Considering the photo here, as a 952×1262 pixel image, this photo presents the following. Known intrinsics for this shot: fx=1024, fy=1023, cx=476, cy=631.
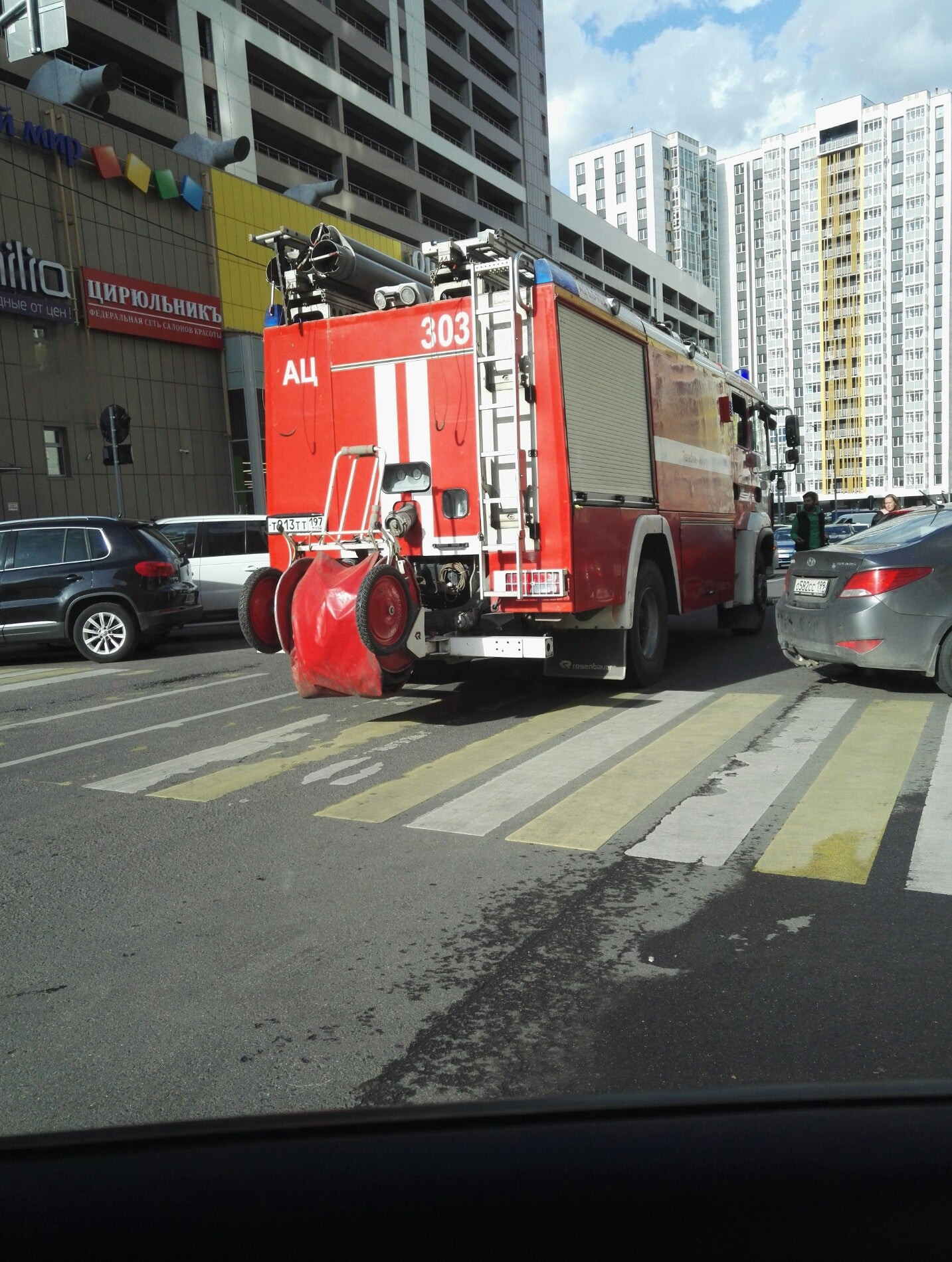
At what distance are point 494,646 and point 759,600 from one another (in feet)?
22.2

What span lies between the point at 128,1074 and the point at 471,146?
176ft

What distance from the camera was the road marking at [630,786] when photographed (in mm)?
5082

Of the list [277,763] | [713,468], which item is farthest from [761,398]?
[277,763]

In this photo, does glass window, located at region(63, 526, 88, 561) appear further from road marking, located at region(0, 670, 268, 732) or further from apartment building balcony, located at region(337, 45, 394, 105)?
apartment building balcony, located at region(337, 45, 394, 105)

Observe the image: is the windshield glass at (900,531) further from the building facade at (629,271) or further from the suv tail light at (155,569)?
the building facade at (629,271)

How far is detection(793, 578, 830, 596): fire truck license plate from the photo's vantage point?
865 cm

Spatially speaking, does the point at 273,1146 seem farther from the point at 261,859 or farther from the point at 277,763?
the point at 277,763

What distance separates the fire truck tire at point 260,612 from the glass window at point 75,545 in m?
5.67

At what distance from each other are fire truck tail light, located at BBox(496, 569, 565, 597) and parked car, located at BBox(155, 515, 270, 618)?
8666 mm

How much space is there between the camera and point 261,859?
4848mm

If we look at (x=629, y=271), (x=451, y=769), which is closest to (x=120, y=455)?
(x=451, y=769)

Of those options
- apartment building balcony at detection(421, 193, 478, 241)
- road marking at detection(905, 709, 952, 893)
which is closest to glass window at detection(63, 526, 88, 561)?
road marking at detection(905, 709, 952, 893)

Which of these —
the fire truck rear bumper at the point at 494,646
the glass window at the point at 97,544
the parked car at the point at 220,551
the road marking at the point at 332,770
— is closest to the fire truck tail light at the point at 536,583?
the fire truck rear bumper at the point at 494,646

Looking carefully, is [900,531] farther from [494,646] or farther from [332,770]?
[332,770]
